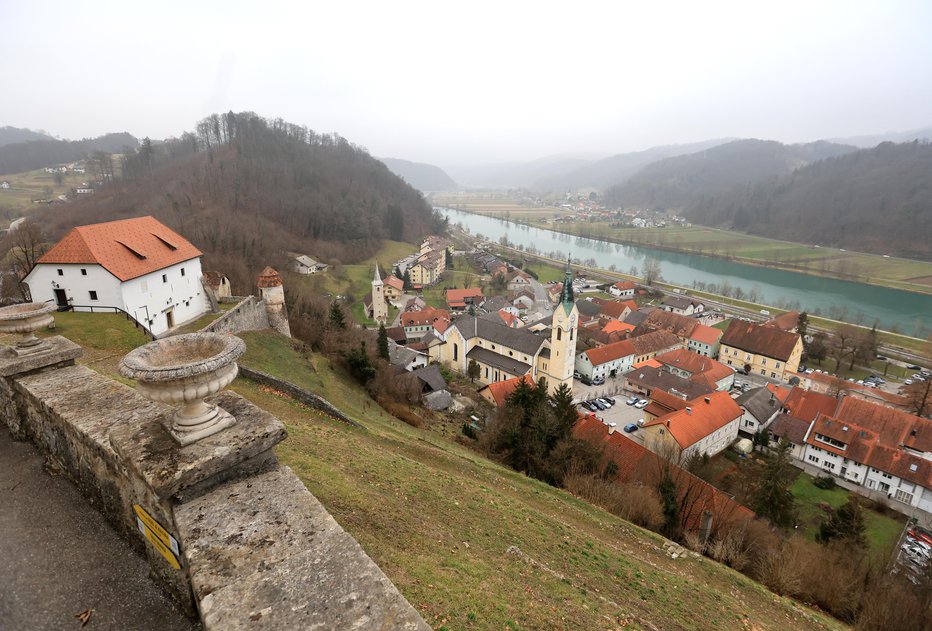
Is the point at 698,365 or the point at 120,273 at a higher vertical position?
the point at 120,273

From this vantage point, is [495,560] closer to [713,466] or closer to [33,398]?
[33,398]

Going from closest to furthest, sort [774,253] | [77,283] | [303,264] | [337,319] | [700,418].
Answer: [77,283] → [700,418] → [337,319] → [303,264] → [774,253]

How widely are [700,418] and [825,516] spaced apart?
7.68 m

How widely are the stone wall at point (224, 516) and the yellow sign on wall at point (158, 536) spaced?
21 millimetres

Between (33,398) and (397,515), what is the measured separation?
5300 millimetres

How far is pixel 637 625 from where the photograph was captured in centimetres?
739

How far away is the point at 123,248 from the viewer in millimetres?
20219

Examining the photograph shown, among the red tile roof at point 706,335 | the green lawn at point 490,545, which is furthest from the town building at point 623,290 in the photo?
the green lawn at point 490,545

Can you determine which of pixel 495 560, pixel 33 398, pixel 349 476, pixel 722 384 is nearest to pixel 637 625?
pixel 495 560

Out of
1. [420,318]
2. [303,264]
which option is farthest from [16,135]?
[420,318]

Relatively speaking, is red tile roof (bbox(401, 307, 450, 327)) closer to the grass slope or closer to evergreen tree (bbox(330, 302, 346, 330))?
evergreen tree (bbox(330, 302, 346, 330))

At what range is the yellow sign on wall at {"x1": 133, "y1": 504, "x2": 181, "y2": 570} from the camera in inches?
144

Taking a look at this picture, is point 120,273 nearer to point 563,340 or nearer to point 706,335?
point 563,340

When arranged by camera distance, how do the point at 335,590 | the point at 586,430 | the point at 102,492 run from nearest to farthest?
the point at 335,590 → the point at 102,492 → the point at 586,430
